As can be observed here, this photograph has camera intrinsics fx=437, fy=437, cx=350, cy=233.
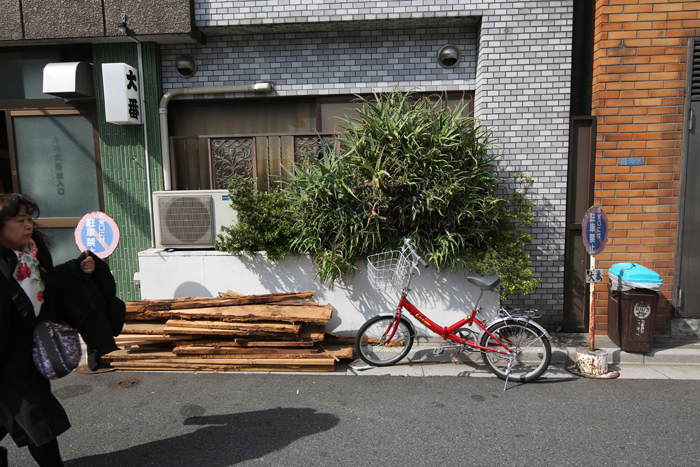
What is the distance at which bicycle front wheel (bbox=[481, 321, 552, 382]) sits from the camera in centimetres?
458

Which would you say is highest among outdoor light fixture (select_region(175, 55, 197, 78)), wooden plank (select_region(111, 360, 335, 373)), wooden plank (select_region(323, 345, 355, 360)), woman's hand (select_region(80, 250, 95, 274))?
outdoor light fixture (select_region(175, 55, 197, 78))

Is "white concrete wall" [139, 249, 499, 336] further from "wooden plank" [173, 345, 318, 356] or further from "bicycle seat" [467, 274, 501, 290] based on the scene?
"wooden plank" [173, 345, 318, 356]

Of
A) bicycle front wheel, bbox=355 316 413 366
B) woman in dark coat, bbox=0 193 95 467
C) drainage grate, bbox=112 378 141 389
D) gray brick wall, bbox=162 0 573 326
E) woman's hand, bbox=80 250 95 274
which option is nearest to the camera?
woman in dark coat, bbox=0 193 95 467

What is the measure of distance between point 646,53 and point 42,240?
6829 mm

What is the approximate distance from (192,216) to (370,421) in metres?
3.50

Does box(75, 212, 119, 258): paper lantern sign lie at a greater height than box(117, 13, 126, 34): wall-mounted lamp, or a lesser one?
lesser

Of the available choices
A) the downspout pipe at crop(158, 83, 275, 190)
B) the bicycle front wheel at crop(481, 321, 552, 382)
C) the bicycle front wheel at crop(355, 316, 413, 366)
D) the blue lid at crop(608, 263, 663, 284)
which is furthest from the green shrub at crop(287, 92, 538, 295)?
the downspout pipe at crop(158, 83, 275, 190)

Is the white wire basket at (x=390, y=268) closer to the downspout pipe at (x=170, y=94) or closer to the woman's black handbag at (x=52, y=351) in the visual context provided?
the woman's black handbag at (x=52, y=351)

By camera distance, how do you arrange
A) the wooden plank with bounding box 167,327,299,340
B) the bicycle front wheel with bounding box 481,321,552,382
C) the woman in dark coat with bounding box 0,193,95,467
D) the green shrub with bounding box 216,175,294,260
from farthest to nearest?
the green shrub with bounding box 216,175,294,260 < the wooden plank with bounding box 167,327,299,340 < the bicycle front wheel with bounding box 481,321,552,382 < the woman in dark coat with bounding box 0,193,95,467

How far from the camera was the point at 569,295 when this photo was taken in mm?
5941

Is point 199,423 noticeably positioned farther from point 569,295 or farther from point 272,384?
point 569,295

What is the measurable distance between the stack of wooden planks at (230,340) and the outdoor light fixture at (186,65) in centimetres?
354

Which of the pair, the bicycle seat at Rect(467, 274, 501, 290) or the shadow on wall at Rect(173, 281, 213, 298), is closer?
the bicycle seat at Rect(467, 274, 501, 290)

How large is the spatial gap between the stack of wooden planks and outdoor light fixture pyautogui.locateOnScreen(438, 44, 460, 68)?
13.0 ft
